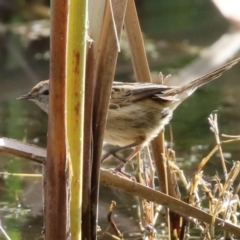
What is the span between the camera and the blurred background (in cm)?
482

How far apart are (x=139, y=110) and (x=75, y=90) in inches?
60.9

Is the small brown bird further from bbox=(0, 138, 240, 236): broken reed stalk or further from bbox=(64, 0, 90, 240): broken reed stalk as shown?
bbox=(64, 0, 90, 240): broken reed stalk

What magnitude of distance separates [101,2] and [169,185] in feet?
4.38

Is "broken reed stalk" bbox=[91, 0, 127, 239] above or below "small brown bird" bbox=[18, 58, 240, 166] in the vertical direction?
below

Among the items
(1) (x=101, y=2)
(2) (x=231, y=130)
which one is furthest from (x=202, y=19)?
(1) (x=101, y=2)

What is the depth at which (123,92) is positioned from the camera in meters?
4.16

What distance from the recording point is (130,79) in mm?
7797

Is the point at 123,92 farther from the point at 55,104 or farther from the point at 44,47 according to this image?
the point at 44,47

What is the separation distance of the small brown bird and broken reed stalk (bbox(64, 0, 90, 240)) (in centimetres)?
132

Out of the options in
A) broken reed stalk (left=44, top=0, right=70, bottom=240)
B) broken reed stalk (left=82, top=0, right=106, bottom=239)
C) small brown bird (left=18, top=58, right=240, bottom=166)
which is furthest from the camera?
small brown bird (left=18, top=58, right=240, bottom=166)

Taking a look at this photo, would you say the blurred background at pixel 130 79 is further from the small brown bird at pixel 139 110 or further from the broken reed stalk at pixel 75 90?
the broken reed stalk at pixel 75 90

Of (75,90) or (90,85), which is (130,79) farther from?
(75,90)

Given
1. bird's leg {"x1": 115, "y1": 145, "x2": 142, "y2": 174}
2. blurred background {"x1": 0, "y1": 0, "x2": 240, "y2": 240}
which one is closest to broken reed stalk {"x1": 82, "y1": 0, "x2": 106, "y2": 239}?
bird's leg {"x1": 115, "y1": 145, "x2": 142, "y2": 174}

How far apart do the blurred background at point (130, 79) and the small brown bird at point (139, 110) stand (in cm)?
65
